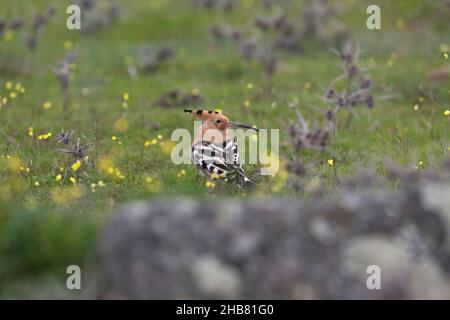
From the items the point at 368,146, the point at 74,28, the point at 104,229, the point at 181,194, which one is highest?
the point at 74,28

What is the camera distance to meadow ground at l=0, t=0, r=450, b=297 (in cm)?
922

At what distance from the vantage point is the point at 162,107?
15.3 metres

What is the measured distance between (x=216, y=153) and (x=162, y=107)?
5.14 m

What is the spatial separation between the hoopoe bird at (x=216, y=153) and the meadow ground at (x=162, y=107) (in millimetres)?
219

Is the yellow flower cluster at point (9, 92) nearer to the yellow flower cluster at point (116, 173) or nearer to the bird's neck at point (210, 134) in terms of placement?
the yellow flower cluster at point (116, 173)

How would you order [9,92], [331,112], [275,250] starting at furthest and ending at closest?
[9,92]
[331,112]
[275,250]

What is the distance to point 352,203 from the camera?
674 cm

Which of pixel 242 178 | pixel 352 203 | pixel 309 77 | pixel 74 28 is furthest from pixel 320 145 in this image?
pixel 74 28

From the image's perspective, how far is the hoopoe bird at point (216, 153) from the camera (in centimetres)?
1033

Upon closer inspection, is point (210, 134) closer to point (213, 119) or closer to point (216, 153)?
point (213, 119)

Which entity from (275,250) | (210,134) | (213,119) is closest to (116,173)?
(210,134)
